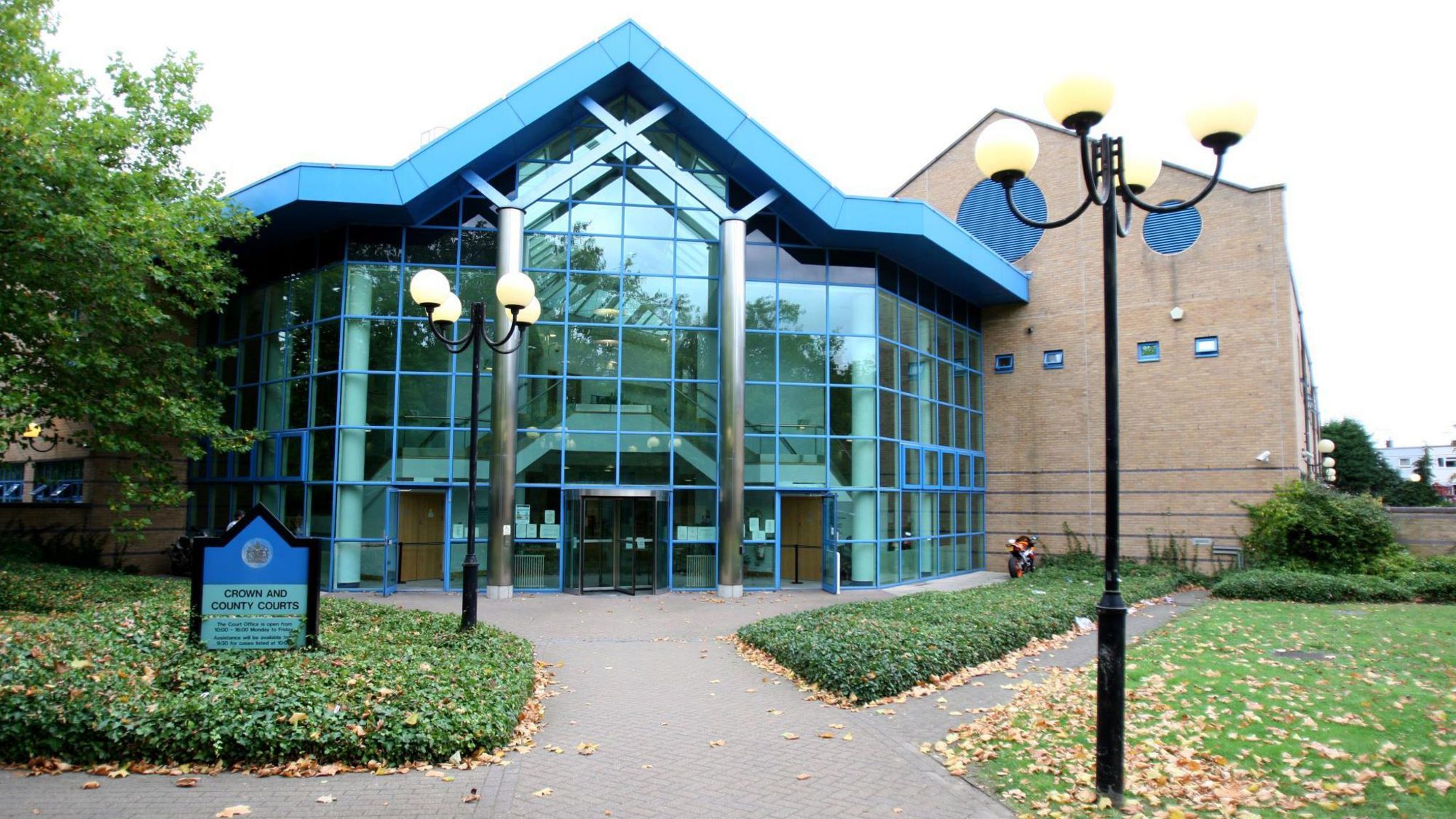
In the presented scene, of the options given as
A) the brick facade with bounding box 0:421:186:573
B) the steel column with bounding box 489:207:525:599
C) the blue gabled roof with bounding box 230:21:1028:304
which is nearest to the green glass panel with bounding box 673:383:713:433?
the steel column with bounding box 489:207:525:599

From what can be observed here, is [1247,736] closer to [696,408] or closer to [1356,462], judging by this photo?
[696,408]

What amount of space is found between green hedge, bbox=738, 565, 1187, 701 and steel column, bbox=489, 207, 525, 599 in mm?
6595

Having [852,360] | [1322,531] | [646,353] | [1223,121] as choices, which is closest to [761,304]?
[852,360]

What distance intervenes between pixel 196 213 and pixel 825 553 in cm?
1413

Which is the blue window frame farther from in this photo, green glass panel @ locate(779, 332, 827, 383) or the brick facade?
green glass panel @ locate(779, 332, 827, 383)

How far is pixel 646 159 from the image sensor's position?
19.1 meters

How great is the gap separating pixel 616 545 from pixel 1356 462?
6470 centimetres

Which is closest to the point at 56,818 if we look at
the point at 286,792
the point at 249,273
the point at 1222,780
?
the point at 286,792

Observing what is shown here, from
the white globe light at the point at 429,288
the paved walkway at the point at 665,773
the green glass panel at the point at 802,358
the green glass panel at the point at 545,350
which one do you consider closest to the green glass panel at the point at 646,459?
the green glass panel at the point at 545,350

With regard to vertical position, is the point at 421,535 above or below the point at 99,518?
below

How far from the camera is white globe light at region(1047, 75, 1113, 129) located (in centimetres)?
566

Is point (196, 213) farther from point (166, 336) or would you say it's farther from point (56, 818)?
point (56, 818)

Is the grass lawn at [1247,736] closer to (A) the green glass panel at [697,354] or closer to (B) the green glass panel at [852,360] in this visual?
(B) the green glass panel at [852,360]

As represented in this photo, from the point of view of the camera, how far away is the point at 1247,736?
6898mm
